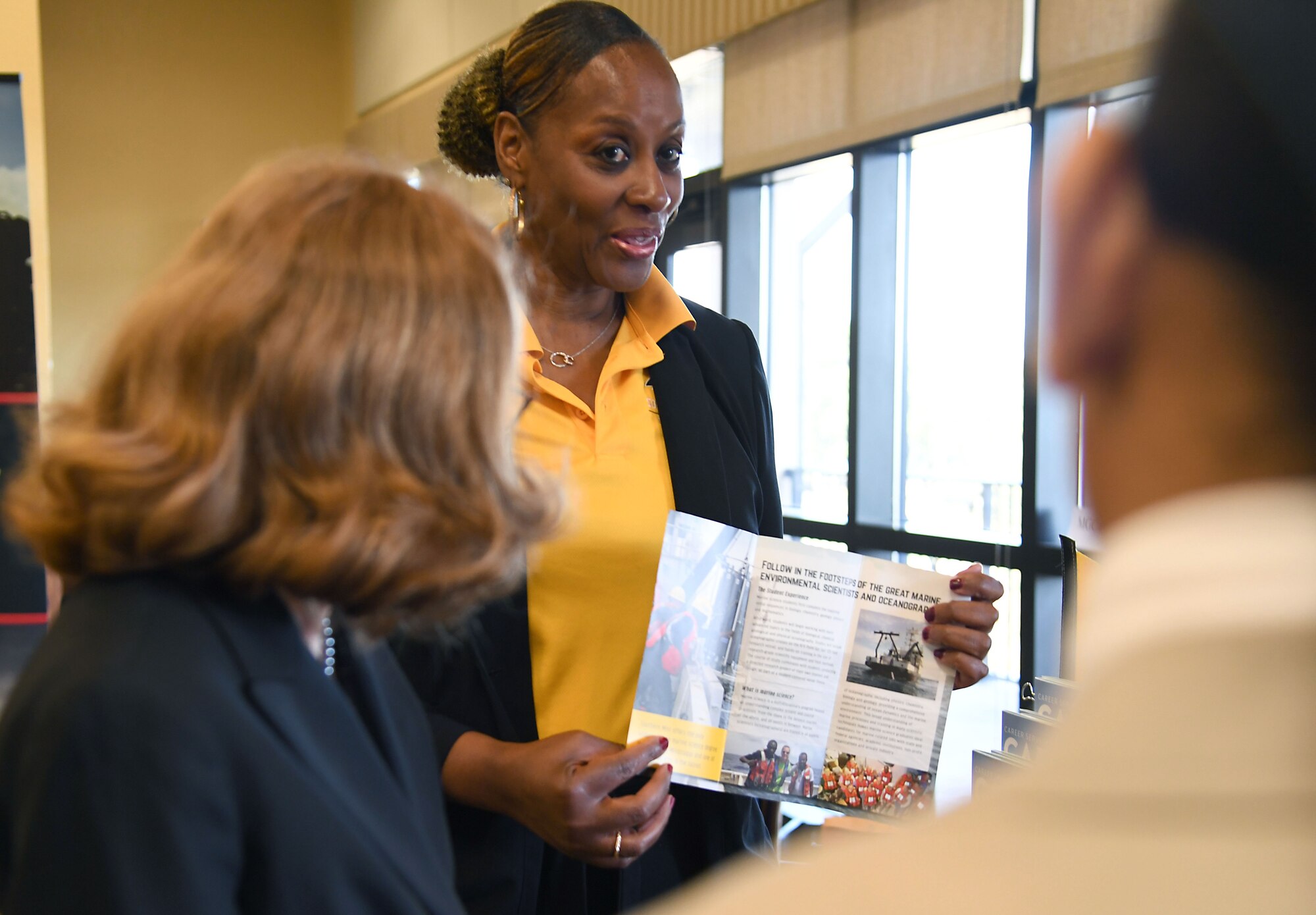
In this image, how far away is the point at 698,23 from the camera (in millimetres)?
4094

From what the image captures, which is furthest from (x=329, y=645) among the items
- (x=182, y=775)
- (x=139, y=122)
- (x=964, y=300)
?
(x=139, y=122)

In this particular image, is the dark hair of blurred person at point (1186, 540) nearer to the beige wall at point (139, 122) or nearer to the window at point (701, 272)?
the window at point (701, 272)

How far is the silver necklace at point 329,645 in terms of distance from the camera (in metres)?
1.04

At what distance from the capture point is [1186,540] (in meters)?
0.31

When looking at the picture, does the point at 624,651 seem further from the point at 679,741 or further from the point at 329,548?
the point at 329,548

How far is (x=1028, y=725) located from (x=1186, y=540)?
1380mm

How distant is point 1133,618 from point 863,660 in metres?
1.03

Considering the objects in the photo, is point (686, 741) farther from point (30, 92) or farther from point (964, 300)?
point (964, 300)

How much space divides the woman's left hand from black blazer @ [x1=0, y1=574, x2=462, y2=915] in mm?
746

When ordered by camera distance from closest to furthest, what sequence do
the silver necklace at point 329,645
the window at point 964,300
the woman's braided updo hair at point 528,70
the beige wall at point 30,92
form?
the silver necklace at point 329,645 < the woman's braided updo hair at point 528,70 < the beige wall at point 30,92 < the window at point 964,300

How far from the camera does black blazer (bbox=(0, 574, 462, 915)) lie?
2.12ft

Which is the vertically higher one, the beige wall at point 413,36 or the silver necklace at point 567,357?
the beige wall at point 413,36

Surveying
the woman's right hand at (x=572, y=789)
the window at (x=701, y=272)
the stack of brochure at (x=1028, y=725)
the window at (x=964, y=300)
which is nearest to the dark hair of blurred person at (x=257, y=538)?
the woman's right hand at (x=572, y=789)

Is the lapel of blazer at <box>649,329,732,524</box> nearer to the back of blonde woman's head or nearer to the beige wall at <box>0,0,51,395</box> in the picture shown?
the back of blonde woman's head
